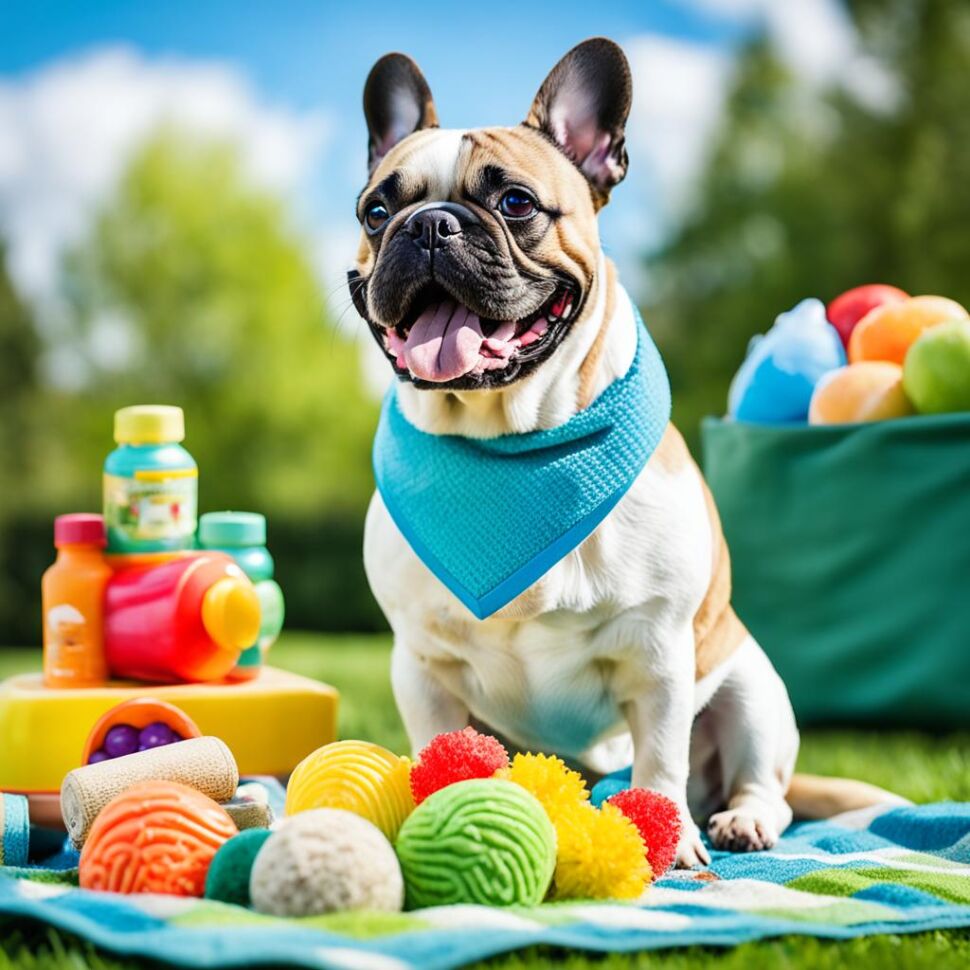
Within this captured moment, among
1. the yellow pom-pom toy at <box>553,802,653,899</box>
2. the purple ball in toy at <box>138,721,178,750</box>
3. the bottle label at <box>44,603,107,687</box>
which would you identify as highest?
the bottle label at <box>44,603,107,687</box>

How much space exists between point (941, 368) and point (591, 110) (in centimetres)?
163

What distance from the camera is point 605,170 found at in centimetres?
275

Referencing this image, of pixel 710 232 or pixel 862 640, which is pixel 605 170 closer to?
pixel 862 640

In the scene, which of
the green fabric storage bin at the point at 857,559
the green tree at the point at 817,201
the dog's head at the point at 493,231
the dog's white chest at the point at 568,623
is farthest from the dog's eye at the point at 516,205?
the green tree at the point at 817,201

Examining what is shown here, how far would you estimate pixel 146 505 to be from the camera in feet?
10.4

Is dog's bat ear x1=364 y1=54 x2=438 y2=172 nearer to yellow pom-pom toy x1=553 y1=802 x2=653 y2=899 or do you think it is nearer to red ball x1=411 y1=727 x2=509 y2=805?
red ball x1=411 y1=727 x2=509 y2=805

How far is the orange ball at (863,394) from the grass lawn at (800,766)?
1059 mm

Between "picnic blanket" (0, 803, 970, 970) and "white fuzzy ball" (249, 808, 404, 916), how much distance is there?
0.13ft

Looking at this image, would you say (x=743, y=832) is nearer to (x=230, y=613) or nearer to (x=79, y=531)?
(x=230, y=613)

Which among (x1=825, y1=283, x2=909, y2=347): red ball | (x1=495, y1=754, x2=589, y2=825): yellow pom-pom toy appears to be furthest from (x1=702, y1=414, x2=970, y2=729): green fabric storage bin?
(x1=495, y1=754, x2=589, y2=825): yellow pom-pom toy

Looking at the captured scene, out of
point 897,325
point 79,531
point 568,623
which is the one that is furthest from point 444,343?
point 897,325

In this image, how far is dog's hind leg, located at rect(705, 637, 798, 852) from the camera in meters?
2.82

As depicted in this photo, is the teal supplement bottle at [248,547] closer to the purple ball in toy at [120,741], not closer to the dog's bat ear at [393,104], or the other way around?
the purple ball in toy at [120,741]

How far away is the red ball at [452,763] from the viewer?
2096 mm
